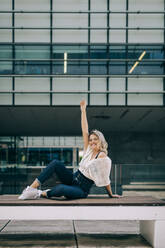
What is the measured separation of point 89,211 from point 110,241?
890 millimetres

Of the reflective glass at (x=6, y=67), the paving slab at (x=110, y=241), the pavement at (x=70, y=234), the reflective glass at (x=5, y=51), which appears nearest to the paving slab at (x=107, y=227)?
the pavement at (x=70, y=234)

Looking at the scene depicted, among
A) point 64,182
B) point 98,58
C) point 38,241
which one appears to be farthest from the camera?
point 98,58

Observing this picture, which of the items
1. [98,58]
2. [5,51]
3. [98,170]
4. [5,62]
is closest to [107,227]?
[98,170]

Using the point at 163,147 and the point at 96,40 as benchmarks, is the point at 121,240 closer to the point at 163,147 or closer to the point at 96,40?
the point at 96,40

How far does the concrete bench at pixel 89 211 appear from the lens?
160 inches

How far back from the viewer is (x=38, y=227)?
5754 millimetres

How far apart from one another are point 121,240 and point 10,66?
1137 centimetres

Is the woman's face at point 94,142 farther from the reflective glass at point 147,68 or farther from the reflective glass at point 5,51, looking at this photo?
the reflective glass at point 5,51

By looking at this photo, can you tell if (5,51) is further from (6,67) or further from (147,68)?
(147,68)

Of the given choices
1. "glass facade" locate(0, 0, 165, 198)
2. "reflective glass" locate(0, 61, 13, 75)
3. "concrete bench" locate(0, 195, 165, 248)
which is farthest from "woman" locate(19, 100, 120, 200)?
"reflective glass" locate(0, 61, 13, 75)

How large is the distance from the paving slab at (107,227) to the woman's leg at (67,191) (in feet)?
4.27

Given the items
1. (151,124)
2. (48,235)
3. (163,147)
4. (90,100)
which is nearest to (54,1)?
(90,100)

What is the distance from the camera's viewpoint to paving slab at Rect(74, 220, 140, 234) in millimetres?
5477

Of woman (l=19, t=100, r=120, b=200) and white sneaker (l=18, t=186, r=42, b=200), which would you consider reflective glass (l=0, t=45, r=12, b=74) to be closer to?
woman (l=19, t=100, r=120, b=200)
